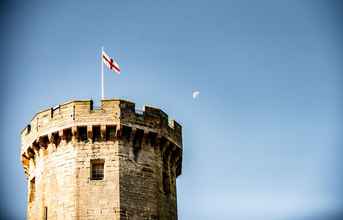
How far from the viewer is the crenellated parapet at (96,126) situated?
37500mm

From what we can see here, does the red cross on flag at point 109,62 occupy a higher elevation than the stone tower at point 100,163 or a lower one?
higher

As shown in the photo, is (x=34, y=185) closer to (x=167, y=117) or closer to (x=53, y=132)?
(x=53, y=132)

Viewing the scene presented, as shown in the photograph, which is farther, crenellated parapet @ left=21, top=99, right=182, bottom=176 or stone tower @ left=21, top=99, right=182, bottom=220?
crenellated parapet @ left=21, top=99, right=182, bottom=176

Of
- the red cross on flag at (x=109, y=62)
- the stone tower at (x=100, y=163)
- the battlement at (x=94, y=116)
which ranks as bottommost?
the stone tower at (x=100, y=163)

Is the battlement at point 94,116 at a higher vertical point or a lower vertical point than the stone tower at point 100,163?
higher

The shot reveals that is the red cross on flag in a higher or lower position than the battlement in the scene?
higher

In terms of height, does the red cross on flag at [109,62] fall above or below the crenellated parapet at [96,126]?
above

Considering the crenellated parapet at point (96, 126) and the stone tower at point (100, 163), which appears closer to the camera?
the stone tower at point (100, 163)

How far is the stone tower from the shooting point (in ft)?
120

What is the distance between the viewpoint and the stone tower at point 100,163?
120 ft

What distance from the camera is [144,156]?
125ft

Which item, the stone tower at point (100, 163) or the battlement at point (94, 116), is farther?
the battlement at point (94, 116)

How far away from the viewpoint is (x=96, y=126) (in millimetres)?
37469

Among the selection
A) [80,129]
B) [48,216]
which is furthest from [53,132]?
[48,216]
